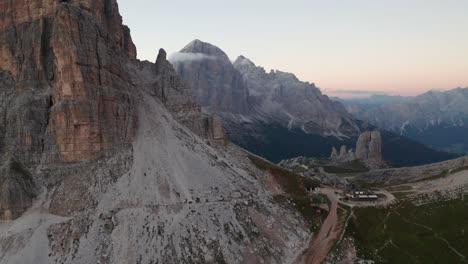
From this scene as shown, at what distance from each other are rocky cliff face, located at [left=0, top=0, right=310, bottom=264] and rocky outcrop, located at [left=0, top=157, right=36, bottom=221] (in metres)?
0.20

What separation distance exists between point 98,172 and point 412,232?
232 ft

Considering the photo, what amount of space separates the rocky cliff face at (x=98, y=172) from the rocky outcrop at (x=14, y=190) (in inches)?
7.9

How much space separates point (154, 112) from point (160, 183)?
25.1 m

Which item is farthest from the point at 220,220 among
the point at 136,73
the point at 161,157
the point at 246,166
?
the point at 136,73

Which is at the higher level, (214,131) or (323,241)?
(214,131)

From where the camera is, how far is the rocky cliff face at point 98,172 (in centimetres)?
7844

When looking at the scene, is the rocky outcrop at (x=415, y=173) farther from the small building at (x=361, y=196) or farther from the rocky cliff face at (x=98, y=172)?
the rocky cliff face at (x=98, y=172)

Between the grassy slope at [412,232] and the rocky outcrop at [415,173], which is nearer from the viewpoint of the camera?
the grassy slope at [412,232]

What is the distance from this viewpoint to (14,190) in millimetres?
83562

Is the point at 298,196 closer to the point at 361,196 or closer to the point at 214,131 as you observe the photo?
the point at 361,196

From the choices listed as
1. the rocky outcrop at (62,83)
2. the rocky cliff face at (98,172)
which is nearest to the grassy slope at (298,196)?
the rocky cliff face at (98,172)

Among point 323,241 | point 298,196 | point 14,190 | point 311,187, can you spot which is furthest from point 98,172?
point 311,187

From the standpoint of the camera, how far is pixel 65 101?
90.7 m

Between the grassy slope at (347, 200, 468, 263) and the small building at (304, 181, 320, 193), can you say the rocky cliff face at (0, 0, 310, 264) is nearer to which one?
the grassy slope at (347, 200, 468, 263)
